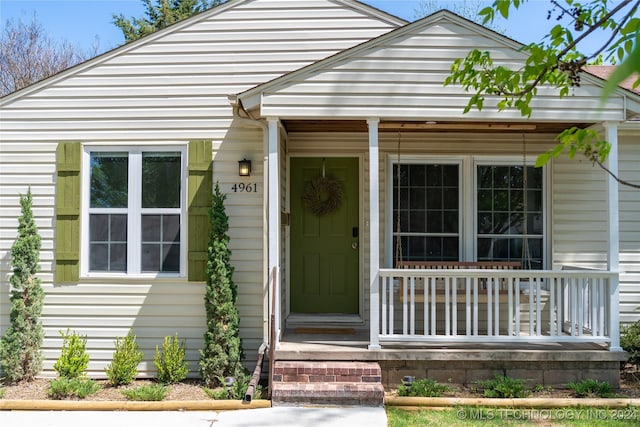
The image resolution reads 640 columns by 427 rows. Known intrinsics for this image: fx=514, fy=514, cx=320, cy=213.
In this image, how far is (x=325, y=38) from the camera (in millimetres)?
6020

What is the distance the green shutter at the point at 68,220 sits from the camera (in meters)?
5.74

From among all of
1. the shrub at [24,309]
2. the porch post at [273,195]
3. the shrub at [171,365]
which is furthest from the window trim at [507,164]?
the shrub at [24,309]

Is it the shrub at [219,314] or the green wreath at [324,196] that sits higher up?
the green wreath at [324,196]

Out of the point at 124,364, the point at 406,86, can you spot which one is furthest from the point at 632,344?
the point at 124,364

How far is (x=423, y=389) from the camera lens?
4.80 m

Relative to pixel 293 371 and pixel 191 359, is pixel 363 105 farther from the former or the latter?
pixel 191 359

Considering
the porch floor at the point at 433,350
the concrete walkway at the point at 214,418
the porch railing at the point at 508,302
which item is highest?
the porch railing at the point at 508,302

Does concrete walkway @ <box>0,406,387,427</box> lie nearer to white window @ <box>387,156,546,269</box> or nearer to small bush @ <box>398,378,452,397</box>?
small bush @ <box>398,378,452,397</box>

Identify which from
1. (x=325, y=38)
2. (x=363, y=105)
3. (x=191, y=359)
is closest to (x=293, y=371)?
(x=191, y=359)

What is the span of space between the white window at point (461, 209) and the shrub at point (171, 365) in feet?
9.05

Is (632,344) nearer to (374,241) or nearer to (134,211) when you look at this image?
(374,241)

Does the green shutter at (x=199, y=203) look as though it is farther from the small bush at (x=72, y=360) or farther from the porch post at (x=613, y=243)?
the porch post at (x=613, y=243)

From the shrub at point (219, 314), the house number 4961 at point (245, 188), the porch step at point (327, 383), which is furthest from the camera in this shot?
the house number 4961 at point (245, 188)

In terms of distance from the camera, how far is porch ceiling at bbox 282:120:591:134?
18.0 ft
